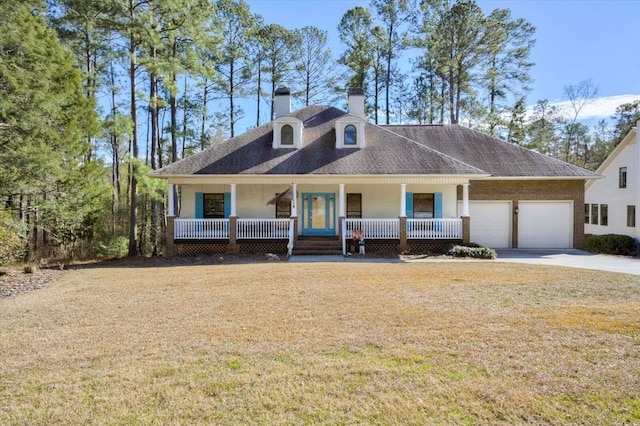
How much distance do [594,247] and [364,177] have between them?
471 inches

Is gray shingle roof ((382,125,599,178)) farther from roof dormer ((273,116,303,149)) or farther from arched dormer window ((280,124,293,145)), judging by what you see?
arched dormer window ((280,124,293,145))

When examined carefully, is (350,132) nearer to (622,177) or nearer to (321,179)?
(321,179)

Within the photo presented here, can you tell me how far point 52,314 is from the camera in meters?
6.64

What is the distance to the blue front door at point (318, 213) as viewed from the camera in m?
17.5

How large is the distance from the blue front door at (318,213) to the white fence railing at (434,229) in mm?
3708

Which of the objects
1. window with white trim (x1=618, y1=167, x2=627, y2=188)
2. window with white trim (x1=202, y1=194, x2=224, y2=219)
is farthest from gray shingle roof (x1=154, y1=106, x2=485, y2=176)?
window with white trim (x1=618, y1=167, x2=627, y2=188)

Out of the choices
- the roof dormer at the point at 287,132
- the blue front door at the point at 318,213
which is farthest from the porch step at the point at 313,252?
the roof dormer at the point at 287,132

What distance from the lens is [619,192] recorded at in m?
20.4

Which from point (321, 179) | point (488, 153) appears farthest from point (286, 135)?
point (488, 153)

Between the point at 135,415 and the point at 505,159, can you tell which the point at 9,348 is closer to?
the point at 135,415

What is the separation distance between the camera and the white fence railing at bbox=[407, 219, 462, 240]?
1546cm

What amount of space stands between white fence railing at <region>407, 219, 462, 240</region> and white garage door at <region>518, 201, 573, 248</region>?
13.7ft

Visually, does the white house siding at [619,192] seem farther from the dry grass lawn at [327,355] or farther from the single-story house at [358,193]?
the dry grass lawn at [327,355]

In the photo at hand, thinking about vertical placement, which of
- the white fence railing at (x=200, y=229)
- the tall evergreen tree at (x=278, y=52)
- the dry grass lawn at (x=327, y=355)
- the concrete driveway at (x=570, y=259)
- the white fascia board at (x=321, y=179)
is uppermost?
the tall evergreen tree at (x=278, y=52)
